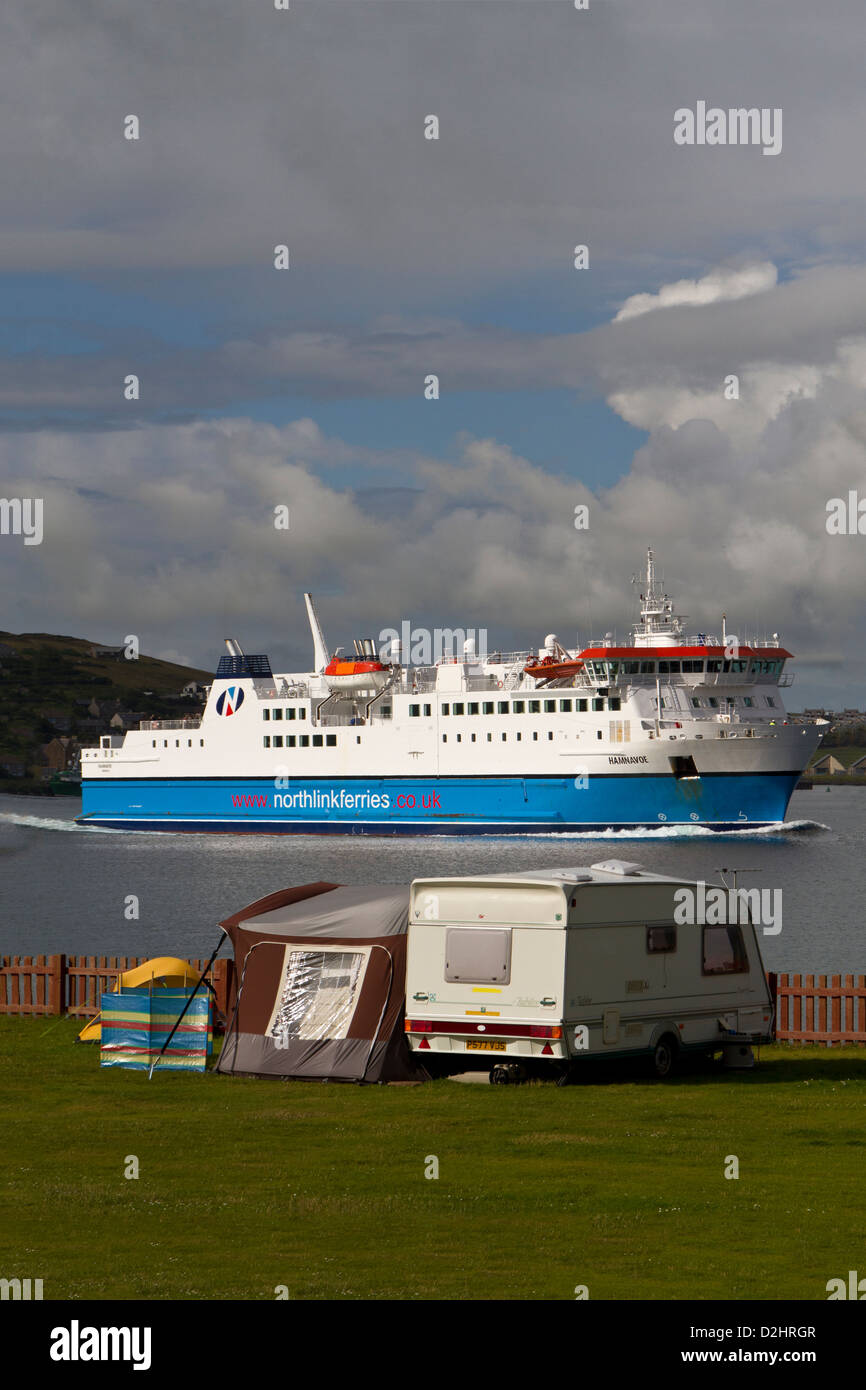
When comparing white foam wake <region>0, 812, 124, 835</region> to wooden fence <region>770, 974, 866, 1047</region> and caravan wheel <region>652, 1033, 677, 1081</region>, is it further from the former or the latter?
caravan wheel <region>652, 1033, 677, 1081</region>

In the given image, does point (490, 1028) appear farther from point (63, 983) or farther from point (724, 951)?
point (63, 983)

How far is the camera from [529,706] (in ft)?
255

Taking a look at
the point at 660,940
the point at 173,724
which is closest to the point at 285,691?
the point at 173,724

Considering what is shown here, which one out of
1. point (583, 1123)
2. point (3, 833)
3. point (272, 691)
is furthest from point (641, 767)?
point (583, 1123)

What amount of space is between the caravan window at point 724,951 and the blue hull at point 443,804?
59013 millimetres

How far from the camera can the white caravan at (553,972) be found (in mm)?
13766

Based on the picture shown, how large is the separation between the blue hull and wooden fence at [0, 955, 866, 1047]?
56.3 metres

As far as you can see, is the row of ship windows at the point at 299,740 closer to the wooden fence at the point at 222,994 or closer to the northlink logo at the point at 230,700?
the northlink logo at the point at 230,700

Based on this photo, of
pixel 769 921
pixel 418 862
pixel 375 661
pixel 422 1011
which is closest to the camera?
pixel 422 1011

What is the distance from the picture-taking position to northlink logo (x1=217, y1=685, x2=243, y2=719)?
89.2m

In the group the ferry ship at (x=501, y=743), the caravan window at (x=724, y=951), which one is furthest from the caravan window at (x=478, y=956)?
the ferry ship at (x=501, y=743)
